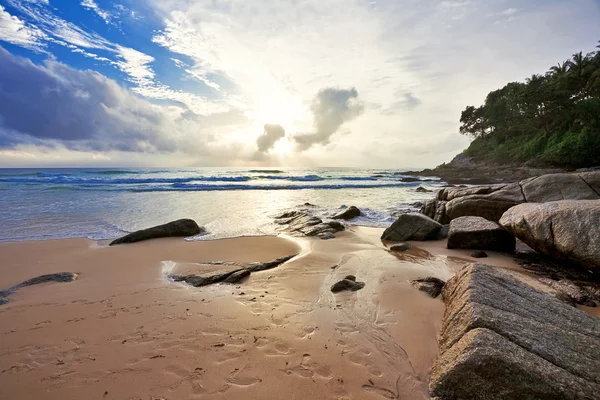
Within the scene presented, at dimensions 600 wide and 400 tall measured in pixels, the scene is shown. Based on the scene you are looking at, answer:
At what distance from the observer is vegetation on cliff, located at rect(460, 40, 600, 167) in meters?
33.6

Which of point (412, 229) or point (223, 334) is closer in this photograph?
point (223, 334)

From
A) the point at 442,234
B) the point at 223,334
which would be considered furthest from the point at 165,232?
the point at 442,234

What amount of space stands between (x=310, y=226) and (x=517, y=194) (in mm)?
7287

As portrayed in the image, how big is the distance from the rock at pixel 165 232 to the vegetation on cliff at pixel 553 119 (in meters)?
→ 43.3

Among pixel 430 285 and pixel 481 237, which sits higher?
pixel 481 237

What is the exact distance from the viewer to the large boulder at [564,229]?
534cm

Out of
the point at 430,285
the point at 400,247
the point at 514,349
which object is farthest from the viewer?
the point at 400,247

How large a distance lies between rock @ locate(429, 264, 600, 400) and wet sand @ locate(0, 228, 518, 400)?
0.46 metres

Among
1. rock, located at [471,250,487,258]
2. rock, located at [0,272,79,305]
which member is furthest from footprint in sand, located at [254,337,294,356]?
rock, located at [471,250,487,258]

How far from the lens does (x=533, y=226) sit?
6.39 m

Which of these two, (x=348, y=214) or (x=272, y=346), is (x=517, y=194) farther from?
(x=272, y=346)

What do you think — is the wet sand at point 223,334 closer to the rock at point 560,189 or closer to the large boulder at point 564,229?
the large boulder at point 564,229

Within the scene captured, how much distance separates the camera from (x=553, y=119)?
1674 inches

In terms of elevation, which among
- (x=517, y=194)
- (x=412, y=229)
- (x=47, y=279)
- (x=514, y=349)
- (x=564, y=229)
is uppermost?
(x=517, y=194)
